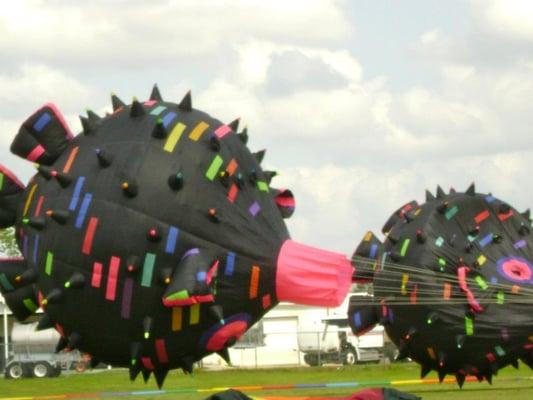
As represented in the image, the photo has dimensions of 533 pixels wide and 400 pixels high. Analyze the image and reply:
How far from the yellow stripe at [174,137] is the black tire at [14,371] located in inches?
1410

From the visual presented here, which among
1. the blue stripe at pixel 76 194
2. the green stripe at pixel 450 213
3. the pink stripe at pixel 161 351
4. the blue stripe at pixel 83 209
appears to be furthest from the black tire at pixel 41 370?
the blue stripe at pixel 83 209

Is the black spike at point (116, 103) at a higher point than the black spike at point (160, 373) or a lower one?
higher

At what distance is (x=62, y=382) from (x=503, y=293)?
2720cm

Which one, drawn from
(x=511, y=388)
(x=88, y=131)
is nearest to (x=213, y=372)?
(x=511, y=388)

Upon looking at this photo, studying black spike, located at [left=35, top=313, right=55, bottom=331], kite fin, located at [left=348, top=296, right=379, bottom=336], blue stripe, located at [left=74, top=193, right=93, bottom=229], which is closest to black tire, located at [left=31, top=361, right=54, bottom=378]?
kite fin, located at [left=348, top=296, right=379, bottom=336]

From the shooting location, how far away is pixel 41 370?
153 feet

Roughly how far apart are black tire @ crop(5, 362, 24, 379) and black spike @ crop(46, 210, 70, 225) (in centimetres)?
3581

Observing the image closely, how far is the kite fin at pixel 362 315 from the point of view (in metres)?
16.4

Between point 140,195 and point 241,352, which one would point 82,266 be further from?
point 241,352

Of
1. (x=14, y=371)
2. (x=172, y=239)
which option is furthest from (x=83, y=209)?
(x=14, y=371)

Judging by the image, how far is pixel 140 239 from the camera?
11.2 metres

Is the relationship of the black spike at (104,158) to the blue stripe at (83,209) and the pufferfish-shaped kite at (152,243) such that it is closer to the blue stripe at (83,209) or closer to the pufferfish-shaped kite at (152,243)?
the pufferfish-shaped kite at (152,243)

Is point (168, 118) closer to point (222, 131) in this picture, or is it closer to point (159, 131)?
point (159, 131)

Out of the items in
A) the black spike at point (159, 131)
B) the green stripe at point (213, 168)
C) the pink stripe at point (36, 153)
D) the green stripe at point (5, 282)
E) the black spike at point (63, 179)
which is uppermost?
the black spike at point (159, 131)
